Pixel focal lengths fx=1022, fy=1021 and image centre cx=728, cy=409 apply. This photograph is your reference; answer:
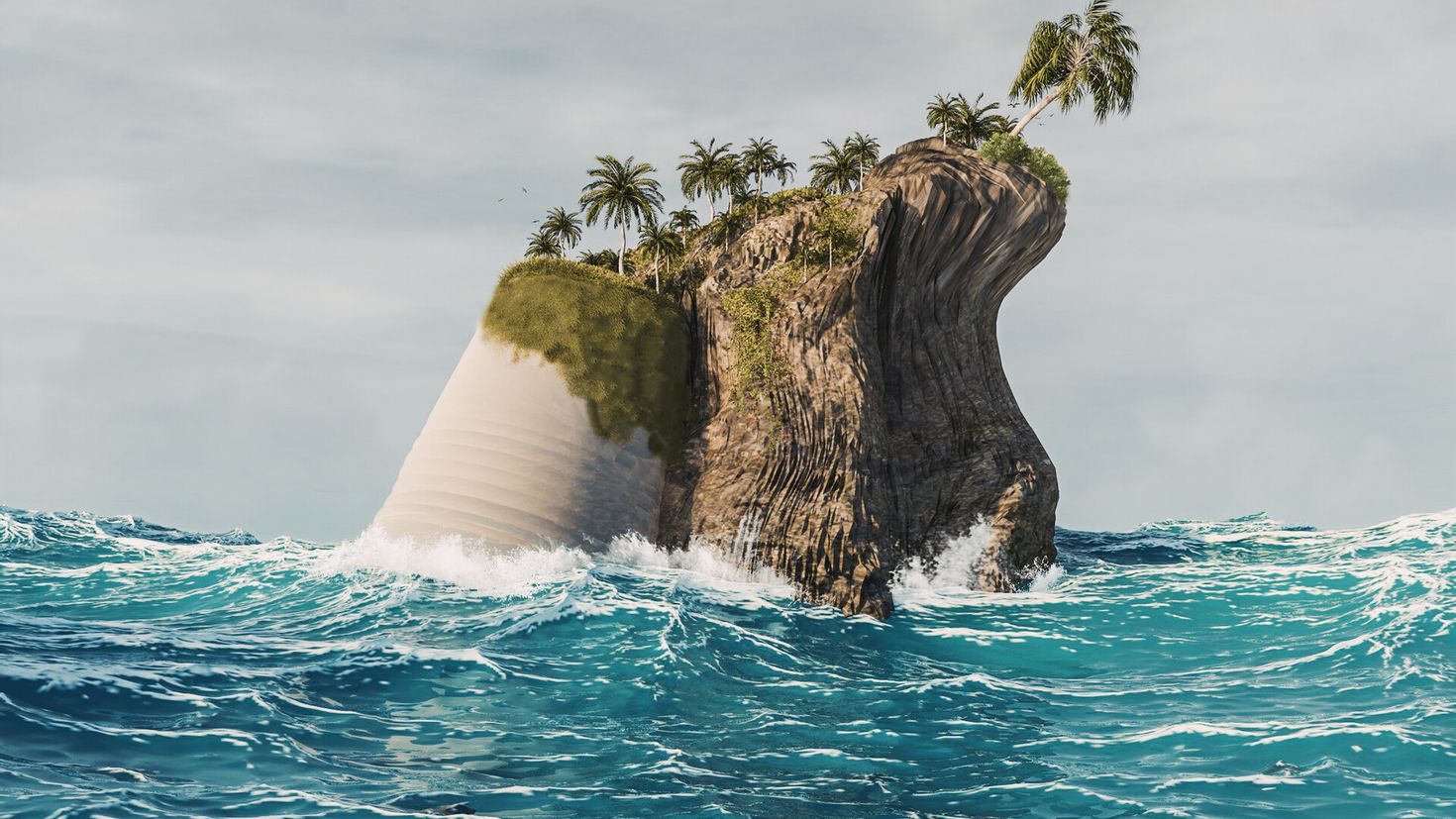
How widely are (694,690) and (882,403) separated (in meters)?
12.0

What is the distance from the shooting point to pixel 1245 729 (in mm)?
16031

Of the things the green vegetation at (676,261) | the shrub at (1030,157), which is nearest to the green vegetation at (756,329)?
the green vegetation at (676,261)

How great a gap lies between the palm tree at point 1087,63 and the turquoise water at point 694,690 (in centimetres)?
1785

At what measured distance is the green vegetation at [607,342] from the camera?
2739cm

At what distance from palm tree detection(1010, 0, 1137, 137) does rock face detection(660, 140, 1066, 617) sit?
800 centimetres

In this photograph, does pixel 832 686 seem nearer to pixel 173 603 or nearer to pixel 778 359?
pixel 778 359

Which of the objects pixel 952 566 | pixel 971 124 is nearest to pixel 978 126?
Answer: pixel 971 124

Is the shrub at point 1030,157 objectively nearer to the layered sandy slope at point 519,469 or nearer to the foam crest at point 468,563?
the layered sandy slope at point 519,469

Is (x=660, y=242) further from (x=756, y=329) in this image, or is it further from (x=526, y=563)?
(x=526, y=563)

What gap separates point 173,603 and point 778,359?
16310 mm

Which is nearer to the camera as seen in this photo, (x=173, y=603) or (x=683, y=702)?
(x=683, y=702)

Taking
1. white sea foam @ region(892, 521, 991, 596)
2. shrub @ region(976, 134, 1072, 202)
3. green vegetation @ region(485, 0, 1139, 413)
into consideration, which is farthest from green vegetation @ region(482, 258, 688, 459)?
shrub @ region(976, 134, 1072, 202)

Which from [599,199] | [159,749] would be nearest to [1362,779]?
[159,749]

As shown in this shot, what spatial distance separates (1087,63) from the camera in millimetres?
37250
